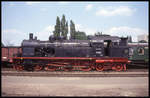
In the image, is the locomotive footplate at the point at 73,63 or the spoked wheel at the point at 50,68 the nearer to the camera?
the locomotive footplate at the point at 73,63

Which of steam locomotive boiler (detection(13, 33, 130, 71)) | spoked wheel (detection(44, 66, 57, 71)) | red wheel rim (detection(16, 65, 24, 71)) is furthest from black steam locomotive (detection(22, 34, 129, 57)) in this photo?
red wheel rim (detection(16, 65, 24, 71))

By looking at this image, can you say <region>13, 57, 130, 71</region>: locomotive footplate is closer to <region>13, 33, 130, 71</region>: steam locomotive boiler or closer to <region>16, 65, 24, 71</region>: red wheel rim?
<region>13, 33, 130, 71</region>: steam locomotive boiler

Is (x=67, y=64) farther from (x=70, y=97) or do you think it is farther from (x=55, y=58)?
(x=70, y=97)

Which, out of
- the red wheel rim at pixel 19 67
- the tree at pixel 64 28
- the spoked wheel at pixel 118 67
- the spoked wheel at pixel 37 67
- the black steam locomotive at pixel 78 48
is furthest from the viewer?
the tree at pixel 64 28

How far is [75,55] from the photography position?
558 inches

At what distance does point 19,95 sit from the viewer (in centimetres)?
722

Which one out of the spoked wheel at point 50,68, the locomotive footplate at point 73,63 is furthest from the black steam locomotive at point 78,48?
the spoked wheel at point 50,68

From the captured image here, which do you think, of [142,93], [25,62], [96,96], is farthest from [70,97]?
[25,62]

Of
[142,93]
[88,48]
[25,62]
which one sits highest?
[88,48]

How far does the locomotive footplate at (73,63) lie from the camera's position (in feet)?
45.5

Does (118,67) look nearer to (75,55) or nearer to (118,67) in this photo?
(118,67)

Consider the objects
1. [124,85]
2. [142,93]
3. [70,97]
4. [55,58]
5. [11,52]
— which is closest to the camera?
[70,97]

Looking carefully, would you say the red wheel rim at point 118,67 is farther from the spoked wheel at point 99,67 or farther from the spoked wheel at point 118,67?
the spoked wheel at point 99,67

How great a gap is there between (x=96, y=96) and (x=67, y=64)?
280 inches
